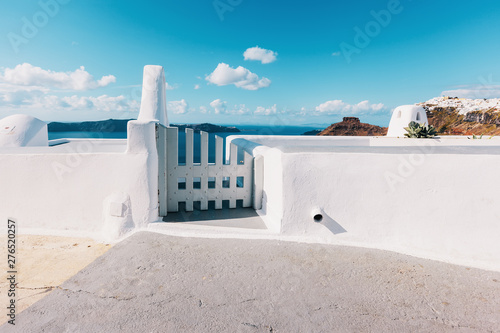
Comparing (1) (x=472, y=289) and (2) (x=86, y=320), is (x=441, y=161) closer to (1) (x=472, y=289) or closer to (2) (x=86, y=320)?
(1) (x=472, y=289)

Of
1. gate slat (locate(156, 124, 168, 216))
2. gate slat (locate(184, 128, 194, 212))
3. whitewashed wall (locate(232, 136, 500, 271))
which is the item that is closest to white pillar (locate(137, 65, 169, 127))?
gate slat (locate(156, 124, 168, 216))

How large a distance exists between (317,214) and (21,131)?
24.7 feet

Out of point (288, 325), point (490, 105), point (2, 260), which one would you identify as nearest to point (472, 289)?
point (288, 325)

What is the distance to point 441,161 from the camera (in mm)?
3969

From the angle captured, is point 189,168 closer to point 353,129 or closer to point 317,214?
point 317,214

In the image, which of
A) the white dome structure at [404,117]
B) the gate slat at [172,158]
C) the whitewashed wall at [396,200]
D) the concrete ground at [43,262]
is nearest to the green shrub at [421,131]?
the white dome structure at [404,117]

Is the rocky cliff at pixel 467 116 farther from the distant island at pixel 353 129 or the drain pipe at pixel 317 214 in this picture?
the drain pipe at pixel 317 214

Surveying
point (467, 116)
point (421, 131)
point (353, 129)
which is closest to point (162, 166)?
point (421, 131)

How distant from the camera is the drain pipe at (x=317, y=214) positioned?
4.06 meters

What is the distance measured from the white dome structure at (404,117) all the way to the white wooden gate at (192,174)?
9.73 meters

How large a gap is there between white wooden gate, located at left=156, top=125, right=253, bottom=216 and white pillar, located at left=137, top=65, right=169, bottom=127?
254 cm

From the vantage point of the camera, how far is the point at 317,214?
408 cm

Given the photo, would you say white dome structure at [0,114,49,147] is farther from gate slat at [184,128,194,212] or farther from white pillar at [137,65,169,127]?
gate slat at [184,128,194,212]

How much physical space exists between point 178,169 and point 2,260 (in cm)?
275
